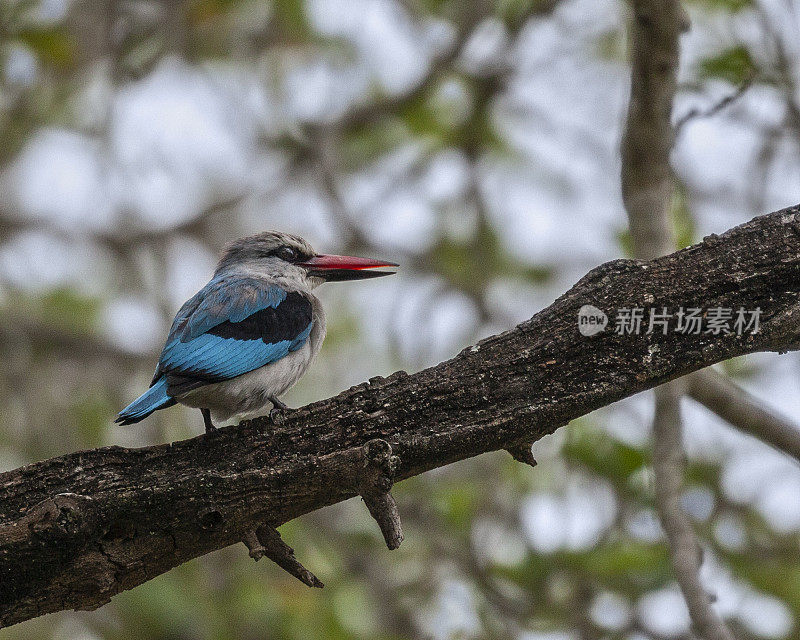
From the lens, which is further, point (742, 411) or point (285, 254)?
point (285, 254)

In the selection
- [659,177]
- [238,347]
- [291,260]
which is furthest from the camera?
[291,260]

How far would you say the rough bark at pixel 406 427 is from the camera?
280 cm

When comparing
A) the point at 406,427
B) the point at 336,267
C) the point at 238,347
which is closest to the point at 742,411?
the point at 406,427

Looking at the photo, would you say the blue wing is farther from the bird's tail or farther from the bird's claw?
the bird's claw

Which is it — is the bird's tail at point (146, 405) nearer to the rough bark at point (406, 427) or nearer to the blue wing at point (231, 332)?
the blue wing at point (231, 332)

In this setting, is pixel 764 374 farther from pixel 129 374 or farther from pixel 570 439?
pixel 129 374

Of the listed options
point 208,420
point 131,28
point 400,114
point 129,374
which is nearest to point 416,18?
point 400,114

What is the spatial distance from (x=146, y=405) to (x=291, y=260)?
1.72 m

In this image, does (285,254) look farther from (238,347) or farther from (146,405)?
(146,405)

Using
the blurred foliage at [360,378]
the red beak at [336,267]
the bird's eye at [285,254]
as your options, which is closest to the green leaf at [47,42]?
the blurred foliage at [360,378]

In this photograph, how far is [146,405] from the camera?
352 cm

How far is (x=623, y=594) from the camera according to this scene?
506 cm

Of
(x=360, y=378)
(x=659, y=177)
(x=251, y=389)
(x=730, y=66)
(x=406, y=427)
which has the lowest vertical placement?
(x=360, y=378)

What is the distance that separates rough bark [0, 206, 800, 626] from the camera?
9.20 feet
